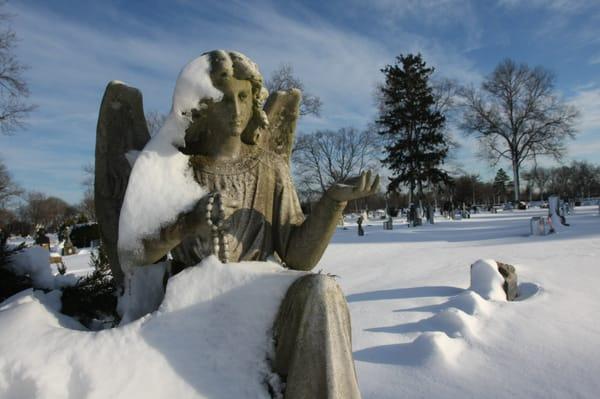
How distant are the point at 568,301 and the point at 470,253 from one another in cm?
548

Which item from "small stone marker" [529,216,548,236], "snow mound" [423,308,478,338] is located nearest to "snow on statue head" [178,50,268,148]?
"snow mound" [423,308,478,338]

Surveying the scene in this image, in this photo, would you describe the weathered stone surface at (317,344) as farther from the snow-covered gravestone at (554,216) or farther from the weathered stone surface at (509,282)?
the snow-covered gravestone at (554,216)

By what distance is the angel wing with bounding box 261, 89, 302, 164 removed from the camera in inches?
87.2

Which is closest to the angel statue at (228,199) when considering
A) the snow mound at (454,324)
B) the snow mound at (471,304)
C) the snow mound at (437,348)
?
the snow mound at (437,348)

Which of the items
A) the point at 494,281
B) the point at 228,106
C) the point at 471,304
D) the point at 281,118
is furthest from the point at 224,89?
the point at 494,281

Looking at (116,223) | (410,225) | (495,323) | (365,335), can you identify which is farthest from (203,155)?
(410,225)

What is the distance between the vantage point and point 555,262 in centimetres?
881

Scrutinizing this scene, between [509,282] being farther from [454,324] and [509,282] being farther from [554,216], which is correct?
[554,216]

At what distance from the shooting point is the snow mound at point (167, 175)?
1.79 meters

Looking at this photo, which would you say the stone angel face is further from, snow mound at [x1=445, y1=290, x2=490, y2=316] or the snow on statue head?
snow mound at [x1=445, y1=290, x2=490, y2=316]

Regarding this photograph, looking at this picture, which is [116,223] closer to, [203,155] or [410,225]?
[203,155]

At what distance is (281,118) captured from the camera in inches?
87.8

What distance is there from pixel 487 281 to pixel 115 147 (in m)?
5.63

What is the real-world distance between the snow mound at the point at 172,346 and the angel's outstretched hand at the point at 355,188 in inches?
14.9
